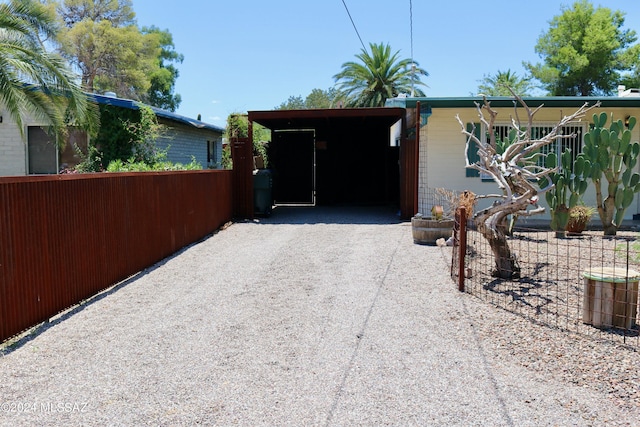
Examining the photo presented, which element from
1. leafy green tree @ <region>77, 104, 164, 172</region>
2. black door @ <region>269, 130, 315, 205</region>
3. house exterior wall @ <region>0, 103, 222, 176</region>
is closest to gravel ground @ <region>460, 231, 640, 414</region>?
leafy green tree @ <region>77, 104, 164, 172</region>

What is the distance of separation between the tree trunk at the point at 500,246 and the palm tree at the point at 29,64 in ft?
23.1

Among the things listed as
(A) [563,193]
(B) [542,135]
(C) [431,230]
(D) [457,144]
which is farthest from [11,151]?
(B) [542,135]

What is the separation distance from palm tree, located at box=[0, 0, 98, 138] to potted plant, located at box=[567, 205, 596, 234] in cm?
912

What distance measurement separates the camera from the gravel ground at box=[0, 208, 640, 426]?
146 inches

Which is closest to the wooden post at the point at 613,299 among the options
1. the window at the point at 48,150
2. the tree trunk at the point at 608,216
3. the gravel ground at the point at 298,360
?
the gravel ground at the point at 298,360

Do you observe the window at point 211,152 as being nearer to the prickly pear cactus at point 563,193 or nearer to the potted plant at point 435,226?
the potted plant at point 435,226

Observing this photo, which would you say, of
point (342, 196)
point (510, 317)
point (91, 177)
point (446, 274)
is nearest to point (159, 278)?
point (91, 177)

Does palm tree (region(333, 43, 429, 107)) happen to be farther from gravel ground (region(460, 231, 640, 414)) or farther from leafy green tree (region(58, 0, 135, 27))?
gravel ground (region(460, 231, 640, 414))

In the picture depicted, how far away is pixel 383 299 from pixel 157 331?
8.29 feet

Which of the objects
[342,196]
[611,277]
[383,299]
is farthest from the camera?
[342,196]

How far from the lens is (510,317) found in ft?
18.5

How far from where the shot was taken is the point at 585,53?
4166 centimetres

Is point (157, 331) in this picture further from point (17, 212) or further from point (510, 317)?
point (510, 317)

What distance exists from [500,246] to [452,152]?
596cm
